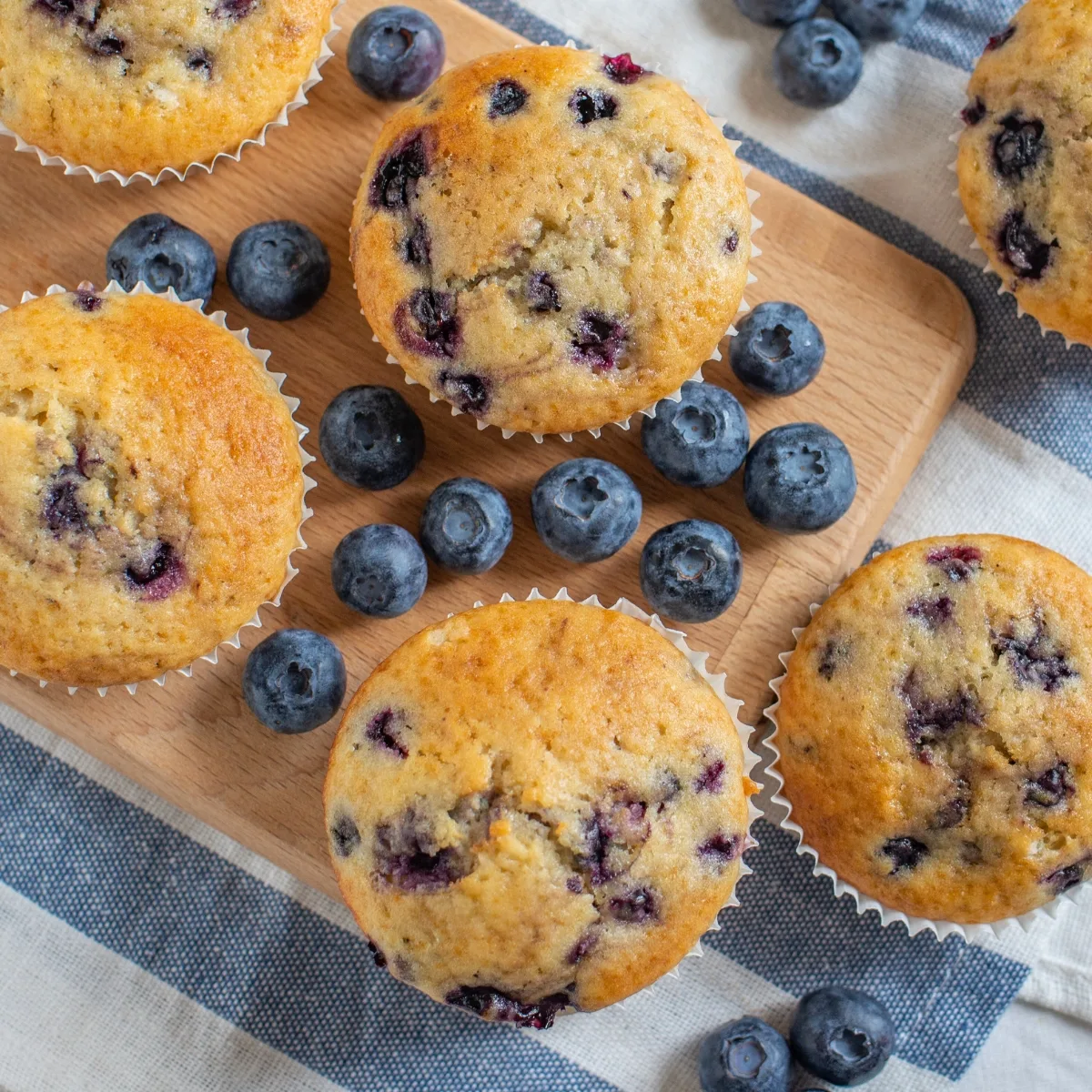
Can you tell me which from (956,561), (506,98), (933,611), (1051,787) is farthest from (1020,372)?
(506,98)

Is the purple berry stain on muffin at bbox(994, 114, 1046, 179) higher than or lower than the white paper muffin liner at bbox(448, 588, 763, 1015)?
higher

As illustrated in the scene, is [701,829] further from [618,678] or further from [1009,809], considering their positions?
[1009,809]

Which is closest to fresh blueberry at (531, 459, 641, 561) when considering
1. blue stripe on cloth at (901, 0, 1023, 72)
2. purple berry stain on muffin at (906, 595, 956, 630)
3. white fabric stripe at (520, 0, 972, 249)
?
purple berry stain on muffin at (906, 595, 956, 630)

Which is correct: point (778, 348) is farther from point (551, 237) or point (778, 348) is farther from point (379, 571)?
point (379, 571)

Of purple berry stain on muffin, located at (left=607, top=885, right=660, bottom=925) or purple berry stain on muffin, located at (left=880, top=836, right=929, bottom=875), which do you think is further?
purple berry stain on muffin, located at (left=880, top=836, right=929, bottom=875)

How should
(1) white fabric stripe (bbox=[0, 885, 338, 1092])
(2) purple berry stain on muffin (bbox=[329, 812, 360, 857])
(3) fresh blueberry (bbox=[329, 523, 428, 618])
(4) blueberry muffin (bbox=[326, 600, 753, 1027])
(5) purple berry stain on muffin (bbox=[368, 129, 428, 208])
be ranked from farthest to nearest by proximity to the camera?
(1) white fabric stripe (bbox=[0, 885, 338, 1092]), (3) fresh blueberry (bbox=[329, 523, 428, 618]), (5) purple berry stain on muffin (bbox=[368, 129, 428, 208]), (2) purple berry stain on muffin (bbox=[329, 812, 360, 857]), (4) blueberry muffin (bbox=[326, 600, 753, 1027])

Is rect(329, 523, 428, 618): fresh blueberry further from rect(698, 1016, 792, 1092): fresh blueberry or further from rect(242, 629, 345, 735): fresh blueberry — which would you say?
rect(698, 1016, 792, 1092): fresh blueberry
